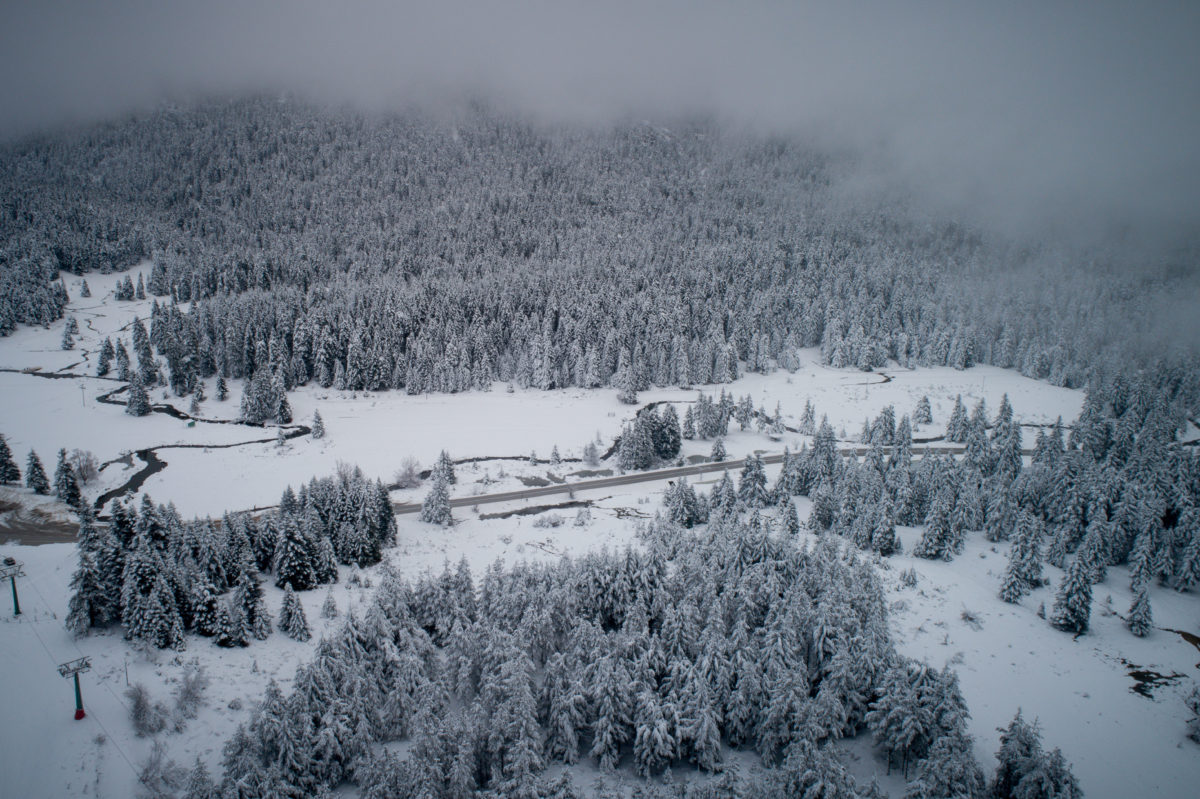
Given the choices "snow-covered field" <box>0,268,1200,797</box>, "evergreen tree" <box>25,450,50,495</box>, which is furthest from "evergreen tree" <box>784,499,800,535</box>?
"evergreen tree" <box>25,450,50,495</box>

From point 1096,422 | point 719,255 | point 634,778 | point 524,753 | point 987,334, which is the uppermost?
point 719,255

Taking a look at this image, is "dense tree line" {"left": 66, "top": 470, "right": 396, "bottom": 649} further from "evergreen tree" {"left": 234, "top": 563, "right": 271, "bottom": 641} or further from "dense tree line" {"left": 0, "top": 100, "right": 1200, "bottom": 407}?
"dense tree line" {"left": 0, "top": 100, "right": 1200, "bottom": 407}

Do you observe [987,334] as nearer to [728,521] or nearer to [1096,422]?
[1096,422]

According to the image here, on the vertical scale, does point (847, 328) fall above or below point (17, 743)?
above

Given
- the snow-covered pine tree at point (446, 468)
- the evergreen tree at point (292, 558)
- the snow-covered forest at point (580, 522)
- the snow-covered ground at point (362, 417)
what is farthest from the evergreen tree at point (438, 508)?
the evergreen tree at point (292, 558)

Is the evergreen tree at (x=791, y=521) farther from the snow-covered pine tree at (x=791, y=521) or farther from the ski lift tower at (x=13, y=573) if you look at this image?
the ski lift tower at (x=13, y=573)

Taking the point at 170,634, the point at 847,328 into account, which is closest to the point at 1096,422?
the point at 847,328

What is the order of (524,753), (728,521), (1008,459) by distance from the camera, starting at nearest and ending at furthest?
(524,753), (728,521), (1008,459)
